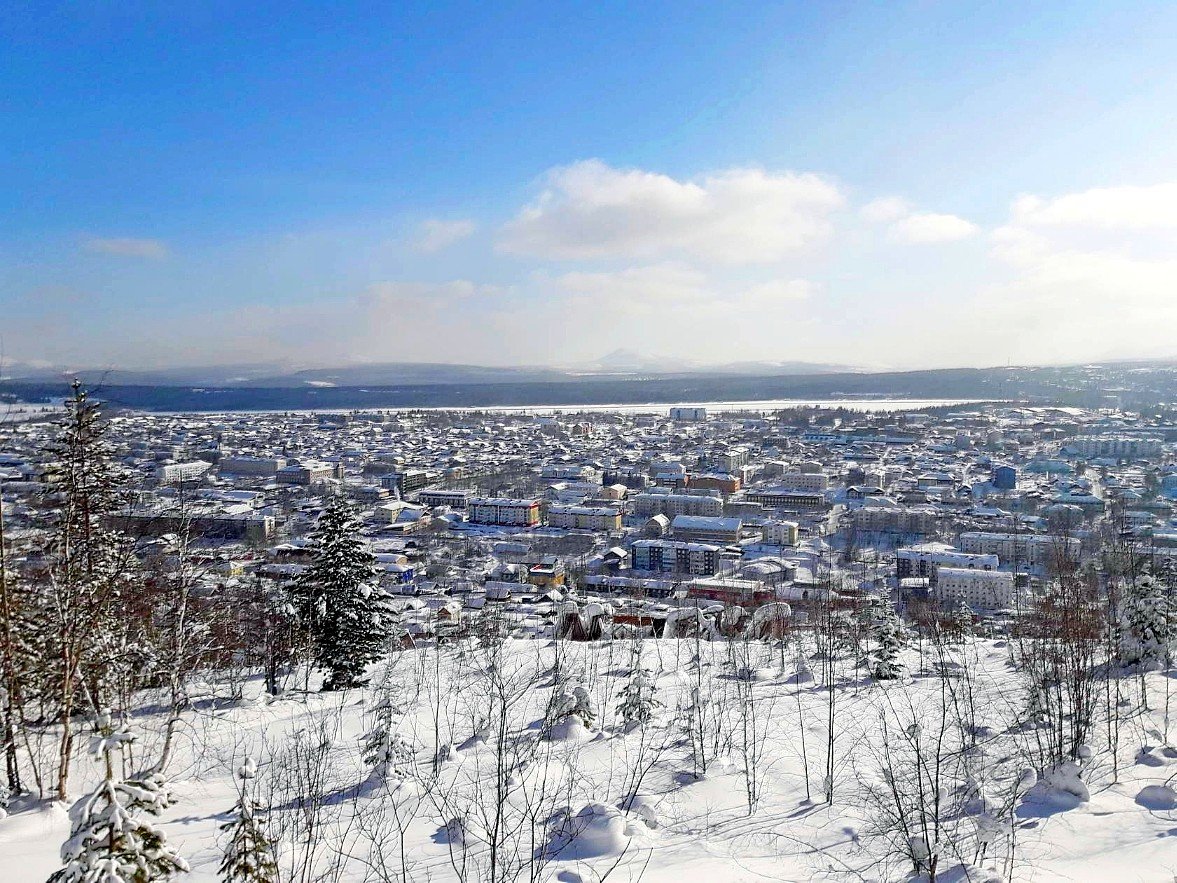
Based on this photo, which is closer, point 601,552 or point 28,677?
point 28,677

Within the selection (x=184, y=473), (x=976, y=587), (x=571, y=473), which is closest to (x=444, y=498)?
(x=571, y=473)

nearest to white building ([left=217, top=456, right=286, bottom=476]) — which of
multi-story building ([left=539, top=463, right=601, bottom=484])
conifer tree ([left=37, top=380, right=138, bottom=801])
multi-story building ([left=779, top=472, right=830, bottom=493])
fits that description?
multi-story building ([left=539, top=463, right=601, bottom=484])

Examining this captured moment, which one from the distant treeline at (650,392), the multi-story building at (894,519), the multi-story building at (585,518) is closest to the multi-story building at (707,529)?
the multi-story building at (585,518)

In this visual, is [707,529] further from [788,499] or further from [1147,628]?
[1147,628]

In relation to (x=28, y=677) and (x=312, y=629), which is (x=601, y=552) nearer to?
(x=312, y=629)

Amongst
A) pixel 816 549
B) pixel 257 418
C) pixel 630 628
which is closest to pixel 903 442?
pixel 816 549

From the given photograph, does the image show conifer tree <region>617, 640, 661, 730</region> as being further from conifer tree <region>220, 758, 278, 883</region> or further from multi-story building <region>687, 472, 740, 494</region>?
multi-story building <region>687, 472, 740, 494</region>
